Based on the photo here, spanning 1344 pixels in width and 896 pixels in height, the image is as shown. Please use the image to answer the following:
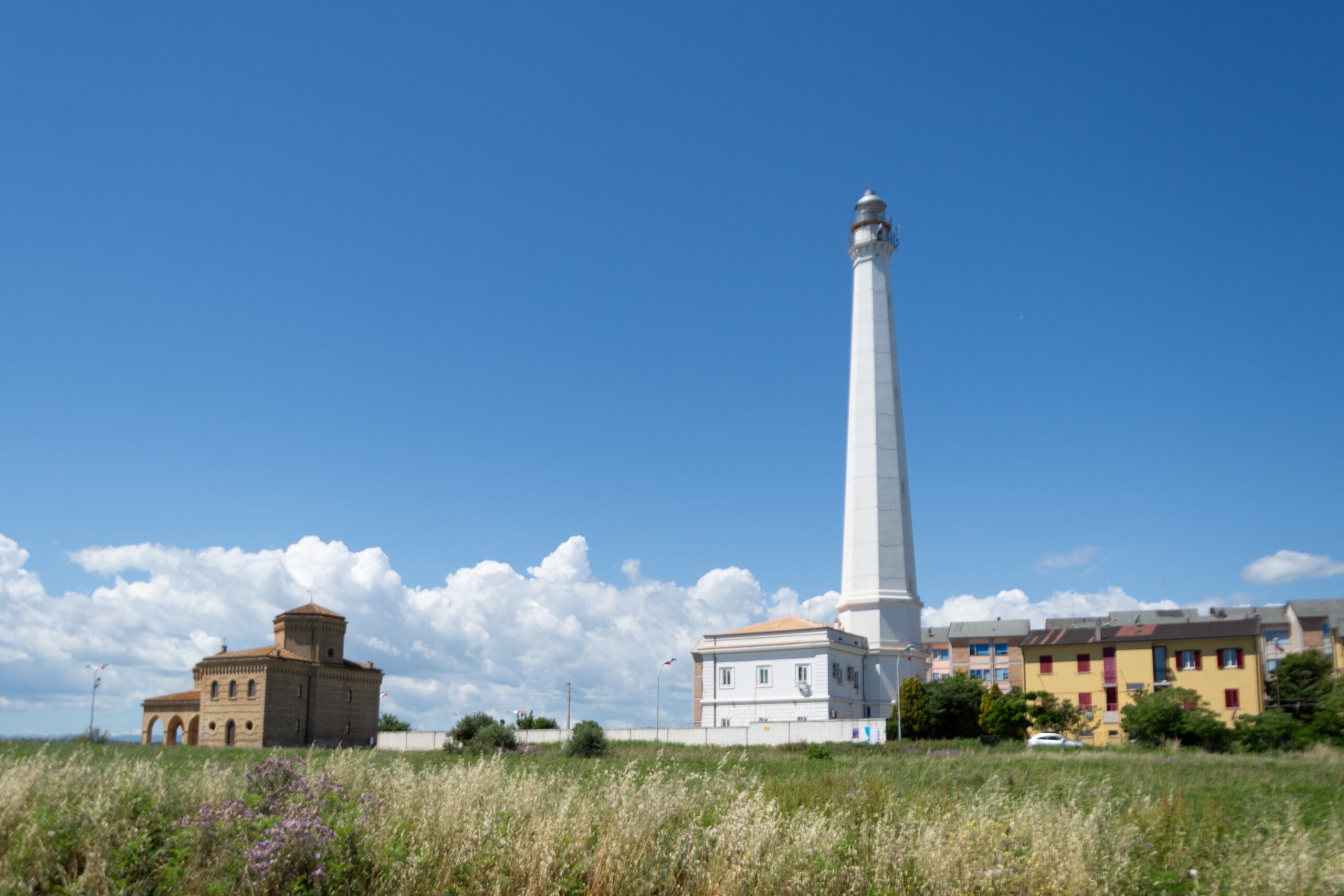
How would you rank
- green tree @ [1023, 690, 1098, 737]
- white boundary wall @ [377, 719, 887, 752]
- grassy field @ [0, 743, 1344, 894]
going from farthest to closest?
green tree @ [1023, 690, 1098, 737], white boundary wall @ [377, 719, 887, 752], grassy field @ [0, 743, 1344, 894]

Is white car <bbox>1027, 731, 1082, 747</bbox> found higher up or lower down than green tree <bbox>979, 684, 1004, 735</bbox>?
lower down

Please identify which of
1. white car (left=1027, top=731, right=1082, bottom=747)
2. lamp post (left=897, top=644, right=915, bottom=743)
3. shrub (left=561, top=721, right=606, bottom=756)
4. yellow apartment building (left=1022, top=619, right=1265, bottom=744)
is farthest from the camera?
yellow apartment building (left=1022, top=619, right=1265, bottom=744)

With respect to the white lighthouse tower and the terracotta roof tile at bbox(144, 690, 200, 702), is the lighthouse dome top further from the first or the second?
the terracotta roof tile at bbox(144, 690, 200, 702)

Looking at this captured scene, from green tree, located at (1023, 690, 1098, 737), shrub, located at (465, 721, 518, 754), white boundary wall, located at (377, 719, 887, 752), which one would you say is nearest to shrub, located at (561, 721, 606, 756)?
shrub, located at (465, 721, 518, 754)

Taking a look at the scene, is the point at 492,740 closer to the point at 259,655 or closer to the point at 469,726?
the point at 469,726

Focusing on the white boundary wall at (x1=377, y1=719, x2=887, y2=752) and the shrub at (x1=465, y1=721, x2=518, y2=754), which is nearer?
the shrub at (x1=465, y1=721, x2=518, y2=754)

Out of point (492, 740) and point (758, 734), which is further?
point (758, 734)

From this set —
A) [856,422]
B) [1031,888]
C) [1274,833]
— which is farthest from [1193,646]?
[1031,888]

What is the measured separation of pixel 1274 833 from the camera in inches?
486

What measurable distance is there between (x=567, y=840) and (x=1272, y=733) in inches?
1795

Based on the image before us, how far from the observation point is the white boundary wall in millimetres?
47375

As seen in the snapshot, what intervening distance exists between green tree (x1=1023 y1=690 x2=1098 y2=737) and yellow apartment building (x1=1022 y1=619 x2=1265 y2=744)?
1505 millimetres

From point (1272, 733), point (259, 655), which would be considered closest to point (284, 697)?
point (259, 655)

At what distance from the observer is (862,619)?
5838cm
